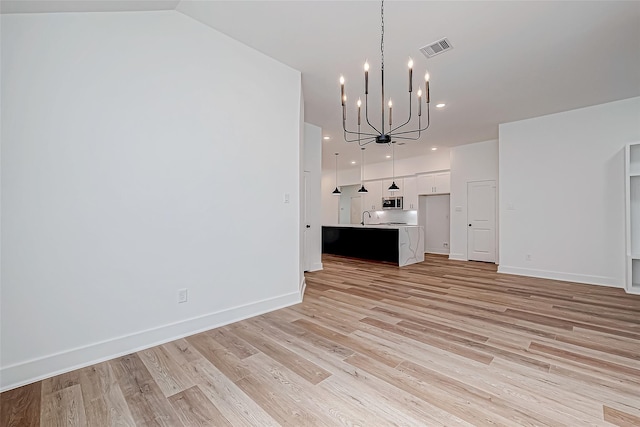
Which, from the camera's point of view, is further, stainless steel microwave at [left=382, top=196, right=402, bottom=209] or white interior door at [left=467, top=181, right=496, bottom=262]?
stainless steel microwave at [left=382, top=196, right=402, bottom=209]

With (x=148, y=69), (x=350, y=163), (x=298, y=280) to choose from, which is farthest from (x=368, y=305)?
(x=350, y=163)

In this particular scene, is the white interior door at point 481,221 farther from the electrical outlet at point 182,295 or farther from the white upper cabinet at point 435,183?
the electrical outlet at point 182,295

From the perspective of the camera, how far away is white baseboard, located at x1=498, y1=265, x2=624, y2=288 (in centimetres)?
454

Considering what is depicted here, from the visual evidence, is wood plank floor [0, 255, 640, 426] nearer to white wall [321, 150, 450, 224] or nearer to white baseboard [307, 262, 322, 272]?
white baseboard [307, 262, 322, 272]

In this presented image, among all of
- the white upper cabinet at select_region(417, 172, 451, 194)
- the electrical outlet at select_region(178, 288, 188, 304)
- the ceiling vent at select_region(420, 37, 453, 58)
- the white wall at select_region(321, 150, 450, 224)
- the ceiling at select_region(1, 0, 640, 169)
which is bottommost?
the electrical outlet at select_region(178, 288, 188, 304)

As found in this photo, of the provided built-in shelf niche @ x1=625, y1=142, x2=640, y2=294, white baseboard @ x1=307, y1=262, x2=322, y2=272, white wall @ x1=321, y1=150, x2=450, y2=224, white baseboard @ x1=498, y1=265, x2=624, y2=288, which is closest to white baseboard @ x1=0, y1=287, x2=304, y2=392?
white baseboard @ x1=307, y1=262, x2=322, y2=272

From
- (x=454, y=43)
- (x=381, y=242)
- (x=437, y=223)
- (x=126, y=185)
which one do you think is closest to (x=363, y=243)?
(x=381, y=242)

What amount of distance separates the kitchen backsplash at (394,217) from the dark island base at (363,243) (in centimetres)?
250

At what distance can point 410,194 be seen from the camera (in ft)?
28.8

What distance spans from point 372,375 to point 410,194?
742 cm

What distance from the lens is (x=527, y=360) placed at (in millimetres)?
2195

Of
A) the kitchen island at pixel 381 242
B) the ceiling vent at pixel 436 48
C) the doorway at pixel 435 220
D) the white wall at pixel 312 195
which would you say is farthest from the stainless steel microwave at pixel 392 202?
the ceiling vent at pixel 436 48

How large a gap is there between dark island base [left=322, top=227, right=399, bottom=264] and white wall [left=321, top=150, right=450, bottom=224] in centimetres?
289

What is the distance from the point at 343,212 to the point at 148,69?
889 cm
